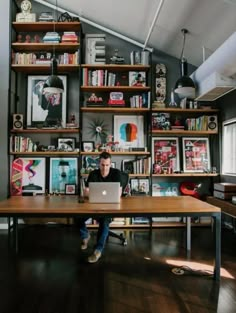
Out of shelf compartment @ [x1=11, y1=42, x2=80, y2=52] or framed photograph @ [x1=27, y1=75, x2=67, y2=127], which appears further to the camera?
framed photograph @ [x1=27, y1=75, x2=67, y2=127]

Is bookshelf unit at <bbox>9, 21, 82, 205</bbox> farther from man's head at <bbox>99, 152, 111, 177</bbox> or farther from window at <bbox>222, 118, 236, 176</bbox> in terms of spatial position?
window at <bbox>222, 118, 236, 176</bbox>

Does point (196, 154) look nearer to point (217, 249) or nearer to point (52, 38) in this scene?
point (217, 249)

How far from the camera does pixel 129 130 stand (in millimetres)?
4914

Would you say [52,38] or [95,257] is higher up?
[52,38]

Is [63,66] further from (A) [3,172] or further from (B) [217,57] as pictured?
(B) [217,57]

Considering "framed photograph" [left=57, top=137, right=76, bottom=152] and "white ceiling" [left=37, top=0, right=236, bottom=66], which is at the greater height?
"white ceiling" [left=37, top=0, right=236, bottom=66]

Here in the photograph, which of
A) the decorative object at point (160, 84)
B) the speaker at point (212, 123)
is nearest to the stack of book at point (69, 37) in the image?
the decorative object at point (160, 84)

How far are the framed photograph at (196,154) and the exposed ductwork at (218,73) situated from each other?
0.86 m

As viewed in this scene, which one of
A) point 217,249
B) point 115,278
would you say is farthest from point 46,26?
point 217,249

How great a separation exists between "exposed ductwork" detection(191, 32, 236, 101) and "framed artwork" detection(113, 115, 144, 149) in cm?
108

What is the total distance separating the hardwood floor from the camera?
2.20 metres

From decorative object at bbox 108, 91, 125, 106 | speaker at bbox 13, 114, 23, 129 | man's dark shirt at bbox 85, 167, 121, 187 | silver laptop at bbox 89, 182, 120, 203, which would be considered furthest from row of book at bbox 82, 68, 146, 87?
silver laptop at bbox 89, 182, 120, 203

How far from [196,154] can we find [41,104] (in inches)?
107

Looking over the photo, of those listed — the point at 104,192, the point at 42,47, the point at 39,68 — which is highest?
the point at 42,47
